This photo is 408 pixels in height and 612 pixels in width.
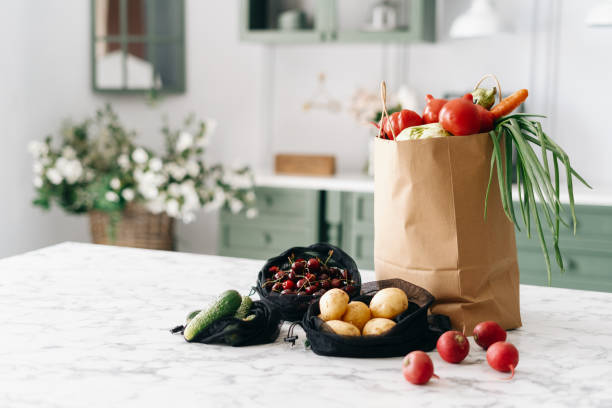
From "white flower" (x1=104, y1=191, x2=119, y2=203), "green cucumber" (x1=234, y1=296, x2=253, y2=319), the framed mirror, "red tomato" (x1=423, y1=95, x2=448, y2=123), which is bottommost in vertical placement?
"white flower" (x1=104, y1=191, x2=119, y2=203)

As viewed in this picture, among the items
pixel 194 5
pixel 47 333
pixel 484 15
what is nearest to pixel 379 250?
pixel 47 333

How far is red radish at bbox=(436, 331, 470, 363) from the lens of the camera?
3.48ft

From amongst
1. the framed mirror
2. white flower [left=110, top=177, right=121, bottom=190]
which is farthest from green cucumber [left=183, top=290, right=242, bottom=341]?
the framed mirror

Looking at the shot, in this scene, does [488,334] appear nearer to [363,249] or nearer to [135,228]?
[363,249]

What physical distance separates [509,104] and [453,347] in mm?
456

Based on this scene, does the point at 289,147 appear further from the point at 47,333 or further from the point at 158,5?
the point at 47,333

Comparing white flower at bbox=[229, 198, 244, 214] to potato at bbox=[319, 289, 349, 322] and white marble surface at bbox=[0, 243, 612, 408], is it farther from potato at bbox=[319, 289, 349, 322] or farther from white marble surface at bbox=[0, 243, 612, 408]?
potato at bbox=[319, 289, 349, 322]

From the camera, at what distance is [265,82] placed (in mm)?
3889

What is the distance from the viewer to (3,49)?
3.91 metres

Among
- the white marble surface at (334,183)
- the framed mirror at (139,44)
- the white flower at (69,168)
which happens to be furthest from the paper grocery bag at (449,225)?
the framed mirror at (139,44)

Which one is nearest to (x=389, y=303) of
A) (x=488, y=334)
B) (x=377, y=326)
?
(x=377, y=326)

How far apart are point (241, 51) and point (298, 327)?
2.89 m

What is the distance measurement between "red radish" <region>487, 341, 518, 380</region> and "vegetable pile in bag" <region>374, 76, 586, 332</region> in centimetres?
17

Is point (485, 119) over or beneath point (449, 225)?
over
